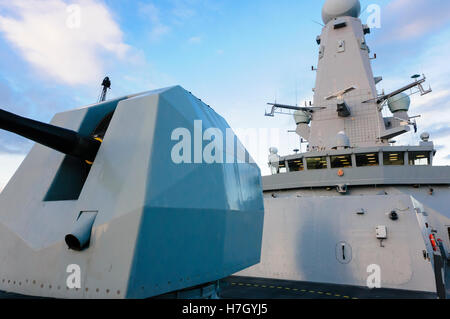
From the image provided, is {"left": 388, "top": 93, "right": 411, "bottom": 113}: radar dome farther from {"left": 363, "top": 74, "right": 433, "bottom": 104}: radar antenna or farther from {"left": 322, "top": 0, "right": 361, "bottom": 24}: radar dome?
{"left": 322, "top": 0, "right": 361, "bottom": 24}: radar dome

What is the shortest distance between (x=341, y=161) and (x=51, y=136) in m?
14.4

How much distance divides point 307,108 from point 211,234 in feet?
52.0

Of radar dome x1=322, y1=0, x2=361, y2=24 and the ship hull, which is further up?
radar dome x1=322, y1=0, x2=361, y2=24

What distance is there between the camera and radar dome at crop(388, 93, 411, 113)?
16.9m

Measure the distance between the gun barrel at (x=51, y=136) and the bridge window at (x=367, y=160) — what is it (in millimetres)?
14086

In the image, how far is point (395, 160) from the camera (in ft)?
48.6

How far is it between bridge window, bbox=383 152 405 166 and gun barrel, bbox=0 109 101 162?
15029 millimetres

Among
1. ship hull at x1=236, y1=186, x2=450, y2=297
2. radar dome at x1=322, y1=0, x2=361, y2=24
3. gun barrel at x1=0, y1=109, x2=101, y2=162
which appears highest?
radar dome at x1=322, y1=0, x2=361, y2=24

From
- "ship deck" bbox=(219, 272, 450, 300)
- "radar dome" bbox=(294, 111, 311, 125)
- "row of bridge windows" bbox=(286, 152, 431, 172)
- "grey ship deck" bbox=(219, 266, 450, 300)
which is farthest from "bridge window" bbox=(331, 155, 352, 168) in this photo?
"ship deck" bbox=(219, 272, 450, 300)

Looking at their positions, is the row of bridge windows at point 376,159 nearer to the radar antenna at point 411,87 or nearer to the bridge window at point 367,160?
the bridge window at point 367,160

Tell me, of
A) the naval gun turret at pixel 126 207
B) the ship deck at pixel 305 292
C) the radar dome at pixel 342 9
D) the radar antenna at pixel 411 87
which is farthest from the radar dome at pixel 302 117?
the naval gun turret at pixel 126 207

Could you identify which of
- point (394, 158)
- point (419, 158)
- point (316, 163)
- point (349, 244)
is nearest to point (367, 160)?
point (394, 158)

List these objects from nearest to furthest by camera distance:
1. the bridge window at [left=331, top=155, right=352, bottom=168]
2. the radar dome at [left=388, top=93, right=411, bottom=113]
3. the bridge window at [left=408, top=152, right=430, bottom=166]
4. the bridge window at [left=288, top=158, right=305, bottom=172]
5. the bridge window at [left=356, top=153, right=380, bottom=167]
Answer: the bridge window at [left=356, top=153, right=380, bottom=167] < the bridge window at [left=408, top=152, right=430, bottom=166] < the bridge window at [left=331, top=155, right=352, bottom=168] < the bridge window at [left=288, top=158, right=305, bottom=172] < the radar dome at [left=388, top=93, right=411, bottom=113]

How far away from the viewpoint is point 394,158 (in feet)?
48.4
